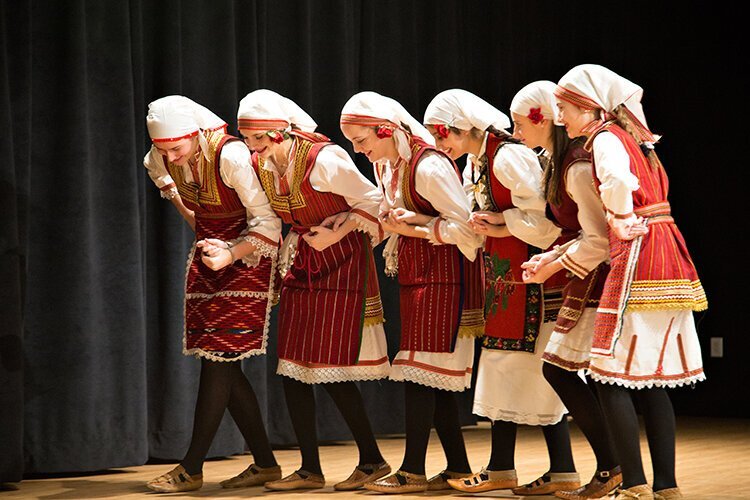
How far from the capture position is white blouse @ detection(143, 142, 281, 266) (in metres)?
A: 4.23

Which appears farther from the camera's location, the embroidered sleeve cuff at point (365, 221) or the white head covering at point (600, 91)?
the embroidered sleeve cuff at point (365, 221)

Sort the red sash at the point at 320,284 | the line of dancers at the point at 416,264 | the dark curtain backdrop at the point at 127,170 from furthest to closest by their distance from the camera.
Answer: the dark curtain backdrop at the point at 127,170
the red sash at the point at 320,284
the line of dancers at the point at 416,264

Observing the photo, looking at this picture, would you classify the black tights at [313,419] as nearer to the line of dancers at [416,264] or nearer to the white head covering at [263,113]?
the line of dancers at [416,264]

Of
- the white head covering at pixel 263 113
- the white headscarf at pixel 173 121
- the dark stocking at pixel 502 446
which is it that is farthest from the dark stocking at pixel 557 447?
the white headscarf at pixel 173 121

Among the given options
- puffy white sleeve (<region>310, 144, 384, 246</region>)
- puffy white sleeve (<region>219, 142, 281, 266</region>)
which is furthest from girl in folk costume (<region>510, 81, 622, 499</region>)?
puffy white sleeve (<region>219, 142, 281, 266</region>)

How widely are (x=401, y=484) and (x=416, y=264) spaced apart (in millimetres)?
790

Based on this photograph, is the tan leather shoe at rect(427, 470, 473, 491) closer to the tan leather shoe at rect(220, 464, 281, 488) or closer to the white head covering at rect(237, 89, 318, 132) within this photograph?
the tan leather shoe at rect(220, 464, 281, 488)

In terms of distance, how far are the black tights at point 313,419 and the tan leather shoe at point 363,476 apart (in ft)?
0.08

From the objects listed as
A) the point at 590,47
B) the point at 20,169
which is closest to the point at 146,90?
the point at 20,169

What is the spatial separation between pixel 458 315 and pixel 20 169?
6.33ft

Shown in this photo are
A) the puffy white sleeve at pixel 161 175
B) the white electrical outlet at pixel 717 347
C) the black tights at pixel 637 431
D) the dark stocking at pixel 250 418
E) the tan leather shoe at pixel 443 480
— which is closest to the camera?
the black tights at pixel 637 431

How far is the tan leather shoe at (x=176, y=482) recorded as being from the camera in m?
4.22

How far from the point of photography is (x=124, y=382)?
5.10 m

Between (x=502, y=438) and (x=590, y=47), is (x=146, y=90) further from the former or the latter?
(x=590, y=47)
